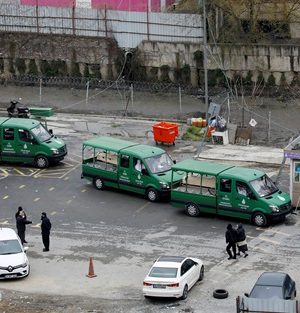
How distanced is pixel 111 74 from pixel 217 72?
654 cm

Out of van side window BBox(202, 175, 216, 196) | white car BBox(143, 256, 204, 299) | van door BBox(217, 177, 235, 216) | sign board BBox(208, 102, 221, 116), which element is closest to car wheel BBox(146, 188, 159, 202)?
van side window BBox(202, 175, 216, 196)

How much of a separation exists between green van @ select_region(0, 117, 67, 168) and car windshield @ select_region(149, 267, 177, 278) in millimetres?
16138

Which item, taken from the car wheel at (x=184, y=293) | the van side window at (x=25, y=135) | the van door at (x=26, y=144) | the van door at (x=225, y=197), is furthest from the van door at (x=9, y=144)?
the car wheel at (x=184, y=293)

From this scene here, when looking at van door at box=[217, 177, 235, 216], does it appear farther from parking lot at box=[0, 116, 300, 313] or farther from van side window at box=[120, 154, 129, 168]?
van side window at box=[120, 154, 129, 168]

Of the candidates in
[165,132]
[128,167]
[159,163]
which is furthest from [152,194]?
[165,132]

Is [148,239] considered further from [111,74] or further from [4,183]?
[111,74]

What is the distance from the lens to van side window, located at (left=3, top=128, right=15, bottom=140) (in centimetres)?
4819

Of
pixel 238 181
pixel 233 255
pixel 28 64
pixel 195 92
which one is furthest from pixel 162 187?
pixel 28 64

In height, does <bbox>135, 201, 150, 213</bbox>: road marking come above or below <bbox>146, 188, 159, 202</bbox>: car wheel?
below

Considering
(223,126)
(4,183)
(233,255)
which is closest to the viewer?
(233,255)

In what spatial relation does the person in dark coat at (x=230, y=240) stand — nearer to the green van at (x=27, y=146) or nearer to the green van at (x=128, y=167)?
the green van at (x=128, y=167)

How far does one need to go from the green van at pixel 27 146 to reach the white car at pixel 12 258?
1201 cm

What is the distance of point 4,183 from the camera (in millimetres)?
46125

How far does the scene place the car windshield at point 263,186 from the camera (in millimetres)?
40531
